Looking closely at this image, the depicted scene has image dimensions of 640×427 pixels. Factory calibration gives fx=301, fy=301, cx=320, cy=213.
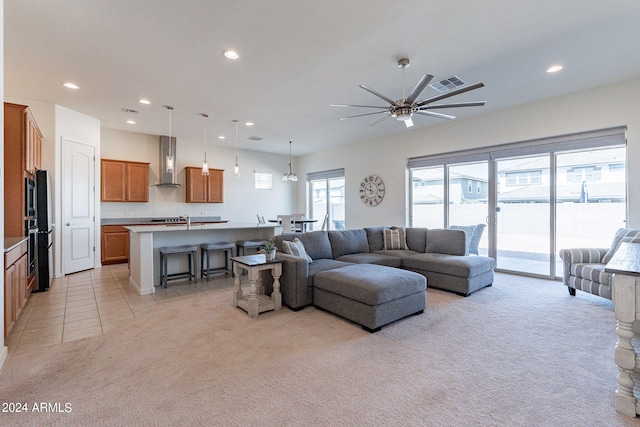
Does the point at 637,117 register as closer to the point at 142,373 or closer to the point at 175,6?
the point at 175,6

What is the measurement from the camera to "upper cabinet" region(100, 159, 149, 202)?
6496mm

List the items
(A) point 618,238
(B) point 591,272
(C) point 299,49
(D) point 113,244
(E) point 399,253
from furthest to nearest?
(D) point 113,244 → (E) point 399,253 → (A) point 618,238 → (B) point 591,272 → (C) point 299,49

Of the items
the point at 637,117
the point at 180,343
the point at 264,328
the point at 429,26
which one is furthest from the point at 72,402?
the point at 637,117

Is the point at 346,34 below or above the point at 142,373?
above

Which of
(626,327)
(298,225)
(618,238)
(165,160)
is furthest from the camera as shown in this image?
(298,225)

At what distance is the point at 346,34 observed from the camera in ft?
9.98

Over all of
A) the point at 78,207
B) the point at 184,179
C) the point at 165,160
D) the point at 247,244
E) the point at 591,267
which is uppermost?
the point at 165,160

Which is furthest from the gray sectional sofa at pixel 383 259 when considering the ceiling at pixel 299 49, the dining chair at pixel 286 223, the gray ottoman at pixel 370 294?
the ceiling at pixel 299 49

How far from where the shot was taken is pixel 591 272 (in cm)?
369

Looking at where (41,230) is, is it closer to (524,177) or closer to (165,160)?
(165,160)

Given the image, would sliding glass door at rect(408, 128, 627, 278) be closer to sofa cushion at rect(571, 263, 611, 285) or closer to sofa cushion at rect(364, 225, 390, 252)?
sofa cushion at rect(571, 263, 611, 285)

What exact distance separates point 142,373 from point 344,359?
1497mm

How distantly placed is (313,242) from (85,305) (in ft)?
9.76

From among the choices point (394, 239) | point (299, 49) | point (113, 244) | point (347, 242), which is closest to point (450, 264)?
point (394, 239)
